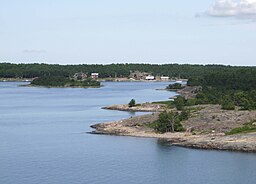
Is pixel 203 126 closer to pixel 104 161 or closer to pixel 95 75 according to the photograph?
pixel 104 161

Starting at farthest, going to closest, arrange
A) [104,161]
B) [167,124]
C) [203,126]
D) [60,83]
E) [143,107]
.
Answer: [60,83] → [143,107] → [203,126] → [167,124] → [104,161]

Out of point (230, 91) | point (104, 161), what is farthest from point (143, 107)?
point (104, 161)

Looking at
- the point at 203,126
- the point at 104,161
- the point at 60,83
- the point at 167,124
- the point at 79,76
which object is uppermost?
the point at 79,76

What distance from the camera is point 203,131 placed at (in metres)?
47.5

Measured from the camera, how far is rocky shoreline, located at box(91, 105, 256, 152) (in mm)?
42062

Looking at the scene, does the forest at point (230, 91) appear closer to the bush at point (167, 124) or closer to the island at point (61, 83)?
the bush at point (167, 124)

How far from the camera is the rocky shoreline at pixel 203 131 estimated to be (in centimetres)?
4206

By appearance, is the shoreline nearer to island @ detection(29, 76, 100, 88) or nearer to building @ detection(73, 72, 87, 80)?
island @ detection(29, 76, 100, 88)

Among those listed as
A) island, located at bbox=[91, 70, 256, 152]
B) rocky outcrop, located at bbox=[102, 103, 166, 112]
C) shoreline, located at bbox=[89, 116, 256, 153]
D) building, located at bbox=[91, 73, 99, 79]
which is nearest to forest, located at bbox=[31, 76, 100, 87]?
building, located at bbox=[91, 73, 99, 79]

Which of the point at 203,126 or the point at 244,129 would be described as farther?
the point at 203,126

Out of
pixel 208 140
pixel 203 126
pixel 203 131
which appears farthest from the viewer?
pixel 203 126

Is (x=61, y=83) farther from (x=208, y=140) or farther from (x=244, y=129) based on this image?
(x=208, y=140)

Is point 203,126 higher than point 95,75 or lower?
lower

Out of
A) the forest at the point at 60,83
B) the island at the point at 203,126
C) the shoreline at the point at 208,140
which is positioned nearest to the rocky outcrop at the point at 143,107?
the island at the point at 203,126
